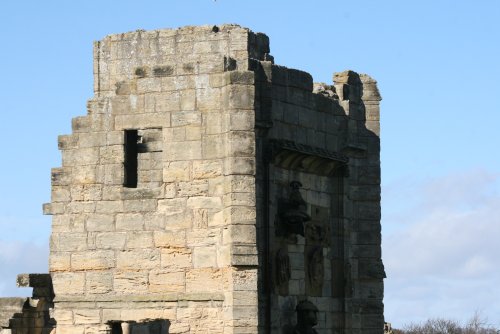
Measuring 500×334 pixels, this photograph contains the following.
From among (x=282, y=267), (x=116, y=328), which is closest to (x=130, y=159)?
(x=116, y=328)

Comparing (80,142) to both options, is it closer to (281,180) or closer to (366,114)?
(281,180)

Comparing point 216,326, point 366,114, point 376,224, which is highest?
point 366,114

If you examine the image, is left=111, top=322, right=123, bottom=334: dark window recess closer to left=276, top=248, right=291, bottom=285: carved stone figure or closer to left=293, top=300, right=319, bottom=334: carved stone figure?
left=276, top=248, right=291, bottom=285: carved stone figure

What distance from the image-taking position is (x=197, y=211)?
80.1ft

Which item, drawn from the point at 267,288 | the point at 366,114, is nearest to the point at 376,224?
the point at 366,114

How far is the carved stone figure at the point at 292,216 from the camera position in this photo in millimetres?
A: 25281

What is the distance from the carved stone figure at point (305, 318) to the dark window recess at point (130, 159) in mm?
2991

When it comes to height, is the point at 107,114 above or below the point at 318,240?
above

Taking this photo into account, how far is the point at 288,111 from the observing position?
25.7 meters

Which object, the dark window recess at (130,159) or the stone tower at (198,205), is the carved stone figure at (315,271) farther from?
the dark window recess at (130,159)

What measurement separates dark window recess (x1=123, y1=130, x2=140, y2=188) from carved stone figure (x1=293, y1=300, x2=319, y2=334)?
2.99 metres

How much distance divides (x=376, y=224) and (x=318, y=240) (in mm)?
1886

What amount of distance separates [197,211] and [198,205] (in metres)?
0.09

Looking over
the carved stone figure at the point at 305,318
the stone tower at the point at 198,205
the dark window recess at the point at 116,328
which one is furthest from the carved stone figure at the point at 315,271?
the dark window recess at the point at 116,328
